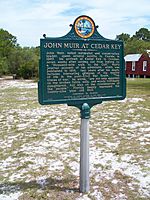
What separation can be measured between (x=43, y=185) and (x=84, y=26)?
2.52m

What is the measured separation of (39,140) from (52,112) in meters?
3.67

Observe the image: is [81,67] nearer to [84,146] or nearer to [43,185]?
[84,146]

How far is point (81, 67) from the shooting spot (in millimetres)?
3920

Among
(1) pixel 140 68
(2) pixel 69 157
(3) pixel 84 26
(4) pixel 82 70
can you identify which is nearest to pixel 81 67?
(4) pixel 82 70

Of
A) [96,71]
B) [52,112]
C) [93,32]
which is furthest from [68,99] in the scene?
[52,112]

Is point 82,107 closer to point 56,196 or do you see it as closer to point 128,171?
point 56,196

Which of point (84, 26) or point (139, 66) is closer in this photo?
point (84, 26)

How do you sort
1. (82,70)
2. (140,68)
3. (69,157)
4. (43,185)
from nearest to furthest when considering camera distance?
(82,70) → (43,185) → (69,157) → (140,68)

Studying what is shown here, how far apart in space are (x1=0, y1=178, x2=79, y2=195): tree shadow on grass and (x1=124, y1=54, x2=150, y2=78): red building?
37.3m

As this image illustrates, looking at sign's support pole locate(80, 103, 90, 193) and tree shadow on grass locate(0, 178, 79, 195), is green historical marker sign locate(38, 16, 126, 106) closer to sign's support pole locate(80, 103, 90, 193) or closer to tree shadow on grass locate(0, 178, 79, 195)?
sign's support pole locate(80, 103, 90, 193)

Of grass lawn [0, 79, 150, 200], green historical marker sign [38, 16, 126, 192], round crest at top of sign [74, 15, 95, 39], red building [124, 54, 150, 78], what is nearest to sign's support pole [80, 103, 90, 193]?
green historical marker sign [38, 16, 126, 192]

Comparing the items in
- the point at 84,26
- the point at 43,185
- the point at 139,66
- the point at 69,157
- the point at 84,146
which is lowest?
the point at 43,185

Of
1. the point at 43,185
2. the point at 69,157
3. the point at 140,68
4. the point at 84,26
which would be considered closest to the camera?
the point at 84,26

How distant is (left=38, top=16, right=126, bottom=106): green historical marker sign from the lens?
3744 millimetres
